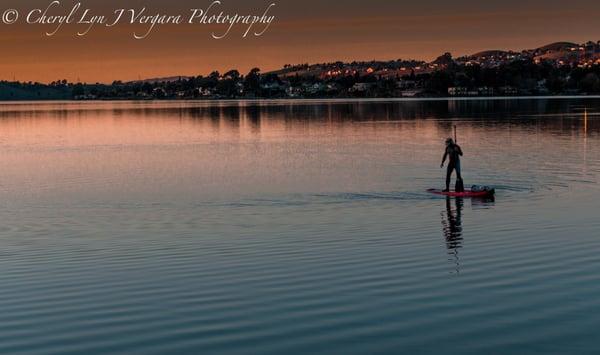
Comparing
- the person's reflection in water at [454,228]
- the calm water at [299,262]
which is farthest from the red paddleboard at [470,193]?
the calm water at [299,262]

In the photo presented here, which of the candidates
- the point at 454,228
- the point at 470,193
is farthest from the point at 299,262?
the point at 470,193

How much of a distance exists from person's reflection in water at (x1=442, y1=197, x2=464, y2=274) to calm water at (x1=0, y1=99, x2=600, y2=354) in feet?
0.30

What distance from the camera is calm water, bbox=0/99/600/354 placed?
1552 centimetres

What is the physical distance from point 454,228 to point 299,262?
763 cm

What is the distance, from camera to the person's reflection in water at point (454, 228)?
23.5 metres

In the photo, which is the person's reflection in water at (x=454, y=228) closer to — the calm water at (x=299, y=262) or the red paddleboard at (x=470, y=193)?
the calm water at (x=299, y=262)

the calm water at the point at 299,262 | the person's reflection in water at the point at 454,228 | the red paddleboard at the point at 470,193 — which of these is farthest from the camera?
the red paddleboard at the point at 470,193

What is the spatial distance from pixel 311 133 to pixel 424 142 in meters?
21.5

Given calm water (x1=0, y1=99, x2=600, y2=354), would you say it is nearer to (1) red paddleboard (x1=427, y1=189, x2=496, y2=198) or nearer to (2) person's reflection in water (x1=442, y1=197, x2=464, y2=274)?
(2) person's reflection in water (x1=442, y1=197, x2=464, y2=274)

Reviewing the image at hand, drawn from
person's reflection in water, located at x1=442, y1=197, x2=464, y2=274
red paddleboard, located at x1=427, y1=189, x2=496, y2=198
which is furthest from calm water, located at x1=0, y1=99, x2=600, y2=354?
red paddleboard, located at x1=427, y1=189, x2=496, y2=198

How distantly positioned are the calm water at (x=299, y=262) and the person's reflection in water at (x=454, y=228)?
9 centimetres

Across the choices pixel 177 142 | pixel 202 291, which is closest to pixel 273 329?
pixel 202 291

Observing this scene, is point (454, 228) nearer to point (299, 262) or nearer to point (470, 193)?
point (299, 262)

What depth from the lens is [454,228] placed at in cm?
2827
